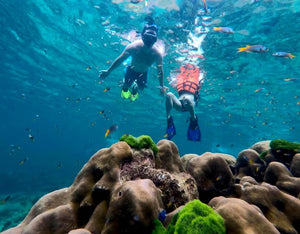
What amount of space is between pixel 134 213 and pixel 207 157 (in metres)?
2.39

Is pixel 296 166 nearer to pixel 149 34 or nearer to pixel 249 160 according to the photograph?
pixel 249 160

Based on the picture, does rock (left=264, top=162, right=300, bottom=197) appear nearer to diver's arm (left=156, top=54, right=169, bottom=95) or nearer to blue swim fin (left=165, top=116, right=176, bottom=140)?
blue swim fin (left=165, top=116, right=176, bottom=140)

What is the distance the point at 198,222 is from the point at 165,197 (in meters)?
1.15

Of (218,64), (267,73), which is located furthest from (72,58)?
(267,73)

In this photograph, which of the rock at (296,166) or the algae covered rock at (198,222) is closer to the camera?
the algae covered rock at (198,222)

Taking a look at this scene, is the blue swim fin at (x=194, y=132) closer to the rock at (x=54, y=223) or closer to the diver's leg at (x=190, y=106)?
the diver's leg at (x=190, y=106)

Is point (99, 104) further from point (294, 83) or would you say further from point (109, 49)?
point (294, 83)

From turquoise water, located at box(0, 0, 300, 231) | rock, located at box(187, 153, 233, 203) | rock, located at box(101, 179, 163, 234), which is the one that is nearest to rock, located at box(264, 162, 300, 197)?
rock, located at box(187, 153, 233, 203)

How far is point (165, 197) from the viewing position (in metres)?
3.06

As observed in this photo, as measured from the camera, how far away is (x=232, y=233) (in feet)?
6.82

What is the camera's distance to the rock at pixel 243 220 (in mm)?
2094

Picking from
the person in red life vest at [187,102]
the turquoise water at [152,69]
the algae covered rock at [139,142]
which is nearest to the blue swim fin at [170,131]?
the person in red life vest at [187,102]

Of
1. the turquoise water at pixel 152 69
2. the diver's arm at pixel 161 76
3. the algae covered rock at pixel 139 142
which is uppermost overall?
the turquoise water at pixel 152 69

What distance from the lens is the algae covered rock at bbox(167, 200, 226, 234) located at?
76.6 inches
